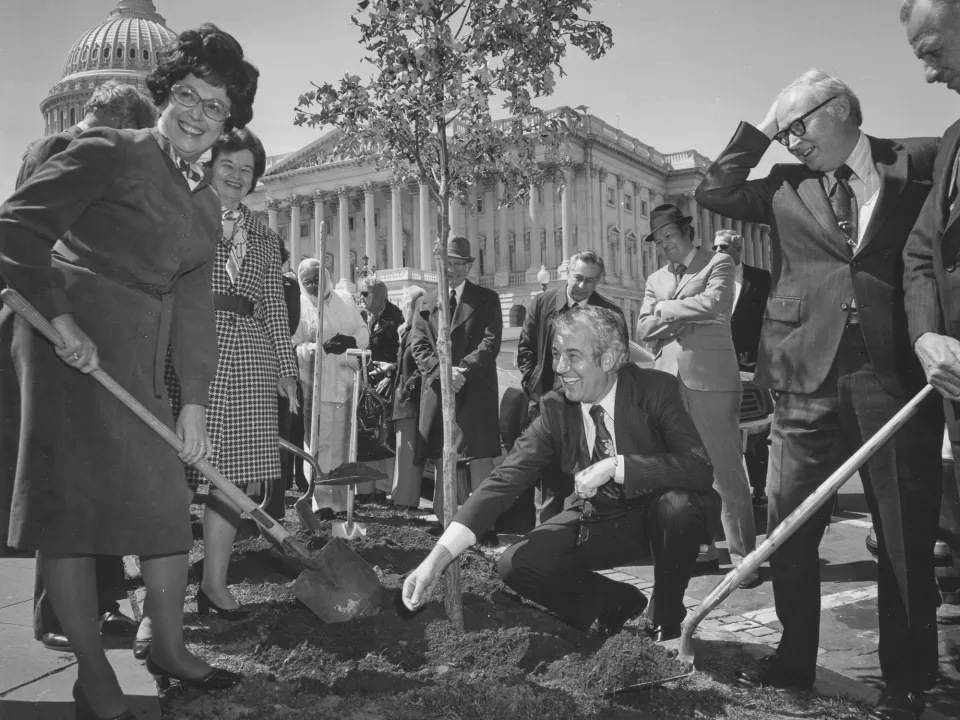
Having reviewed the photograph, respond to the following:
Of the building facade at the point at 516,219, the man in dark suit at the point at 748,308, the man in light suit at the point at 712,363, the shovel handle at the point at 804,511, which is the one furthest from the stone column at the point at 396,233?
the shovel handle at the point at 804,511

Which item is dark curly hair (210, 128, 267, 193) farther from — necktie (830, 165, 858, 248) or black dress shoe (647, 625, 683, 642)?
black dress shoe (647, 625, 683, 642)

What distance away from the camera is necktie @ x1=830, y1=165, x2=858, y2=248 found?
3363 mm

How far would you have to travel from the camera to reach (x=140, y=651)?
3.42m

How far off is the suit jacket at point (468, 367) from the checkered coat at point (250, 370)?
2.05 meters

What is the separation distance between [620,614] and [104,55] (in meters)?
4.31

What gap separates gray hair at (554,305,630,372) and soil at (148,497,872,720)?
3.68 feet

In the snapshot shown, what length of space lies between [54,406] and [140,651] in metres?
1.19

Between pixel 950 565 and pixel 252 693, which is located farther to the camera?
pixel 950 565

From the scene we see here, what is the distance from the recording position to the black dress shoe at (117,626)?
3.83m

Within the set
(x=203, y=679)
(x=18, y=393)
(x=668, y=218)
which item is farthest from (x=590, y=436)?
(x=668, y=218)

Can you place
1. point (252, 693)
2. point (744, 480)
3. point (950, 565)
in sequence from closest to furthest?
point (252, 693)
point (950, 565)
point (744, 480)

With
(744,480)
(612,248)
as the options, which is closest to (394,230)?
(612,248)

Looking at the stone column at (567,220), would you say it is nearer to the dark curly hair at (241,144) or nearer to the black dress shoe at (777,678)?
the dark curly hair at (241,144)

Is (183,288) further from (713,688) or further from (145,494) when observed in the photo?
(713,688)
